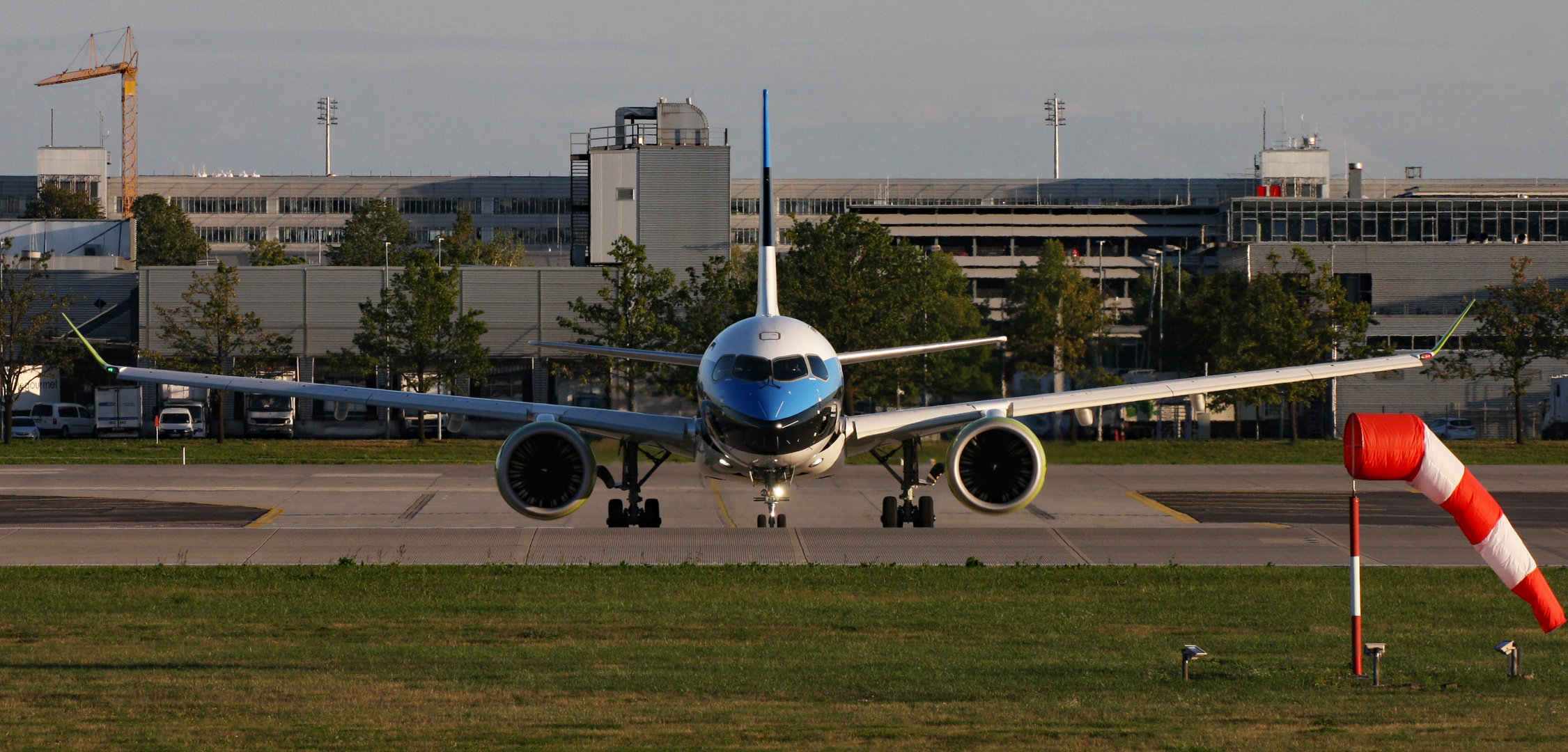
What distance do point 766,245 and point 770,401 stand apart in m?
7.57

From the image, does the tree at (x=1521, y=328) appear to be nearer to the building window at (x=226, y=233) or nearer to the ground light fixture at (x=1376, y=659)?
the ground light fixture at (x=1376, y=659)

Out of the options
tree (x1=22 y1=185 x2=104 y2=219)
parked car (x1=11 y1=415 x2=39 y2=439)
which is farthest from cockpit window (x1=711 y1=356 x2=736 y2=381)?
tree (x1=22 y1=185 x2=104 y2=219)

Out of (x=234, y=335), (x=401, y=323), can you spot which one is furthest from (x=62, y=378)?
(x=401, y=323)

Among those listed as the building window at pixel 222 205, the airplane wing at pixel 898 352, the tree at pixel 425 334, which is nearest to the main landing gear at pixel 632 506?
the airplane wing at pixel 898 352

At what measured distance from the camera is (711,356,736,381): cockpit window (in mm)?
25828

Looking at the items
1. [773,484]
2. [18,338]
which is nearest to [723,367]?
[773,484]

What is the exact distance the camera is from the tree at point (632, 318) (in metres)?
72.4

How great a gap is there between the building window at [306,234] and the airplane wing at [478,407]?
157994mm

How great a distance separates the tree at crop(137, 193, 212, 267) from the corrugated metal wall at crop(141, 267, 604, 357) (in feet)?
240

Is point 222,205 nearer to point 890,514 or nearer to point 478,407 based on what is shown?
point 478,407

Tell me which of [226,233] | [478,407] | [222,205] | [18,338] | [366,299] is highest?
[222,205]

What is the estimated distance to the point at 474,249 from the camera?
141125 mm

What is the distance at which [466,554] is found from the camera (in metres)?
25.8

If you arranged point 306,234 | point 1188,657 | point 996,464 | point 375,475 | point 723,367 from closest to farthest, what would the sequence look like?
point 1188,657
point 723,367
point 996,464
point 375,475
point 306,234
